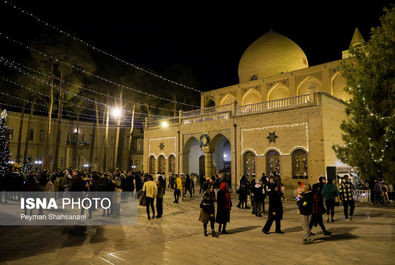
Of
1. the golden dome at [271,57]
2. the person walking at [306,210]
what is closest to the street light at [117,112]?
the golden dome at [271,57]

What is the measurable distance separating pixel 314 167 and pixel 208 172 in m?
9.07

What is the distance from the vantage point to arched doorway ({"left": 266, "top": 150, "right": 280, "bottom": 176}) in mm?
18781

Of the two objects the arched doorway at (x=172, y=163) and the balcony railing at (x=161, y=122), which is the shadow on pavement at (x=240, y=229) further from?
the balcony railing at (x=161, y=122)

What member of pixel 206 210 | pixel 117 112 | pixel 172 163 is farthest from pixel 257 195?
pixel 117 112

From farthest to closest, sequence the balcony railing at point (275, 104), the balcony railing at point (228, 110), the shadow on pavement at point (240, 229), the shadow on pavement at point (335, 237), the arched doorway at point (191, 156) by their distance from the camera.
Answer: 1. the arched doorway at point (191, 156)
2. the balcony railing at point (228, 110)
3. the balcony railing at point (275, 104)
4. the shadow on pavement at point (240, 229)
5. the shadow on pavement at point (335, 237)

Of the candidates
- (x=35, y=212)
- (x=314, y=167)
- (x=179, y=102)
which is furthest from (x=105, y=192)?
(x=179, y=102)

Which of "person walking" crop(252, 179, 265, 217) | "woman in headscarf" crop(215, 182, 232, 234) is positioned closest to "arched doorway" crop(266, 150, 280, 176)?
"person walking" crop(252, 179, 265, 217)

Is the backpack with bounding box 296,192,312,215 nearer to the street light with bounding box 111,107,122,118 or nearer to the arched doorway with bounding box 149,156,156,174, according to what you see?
the street light with bounding box 111,107,122,118

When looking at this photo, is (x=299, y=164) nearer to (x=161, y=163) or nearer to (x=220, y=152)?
(x=220, y=152)

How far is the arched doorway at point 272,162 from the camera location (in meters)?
18.8

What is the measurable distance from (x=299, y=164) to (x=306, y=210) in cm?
1165

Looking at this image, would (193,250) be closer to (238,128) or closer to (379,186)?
(379,186)

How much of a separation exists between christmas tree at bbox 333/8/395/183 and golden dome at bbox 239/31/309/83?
1696 cm

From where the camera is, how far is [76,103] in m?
32.2
